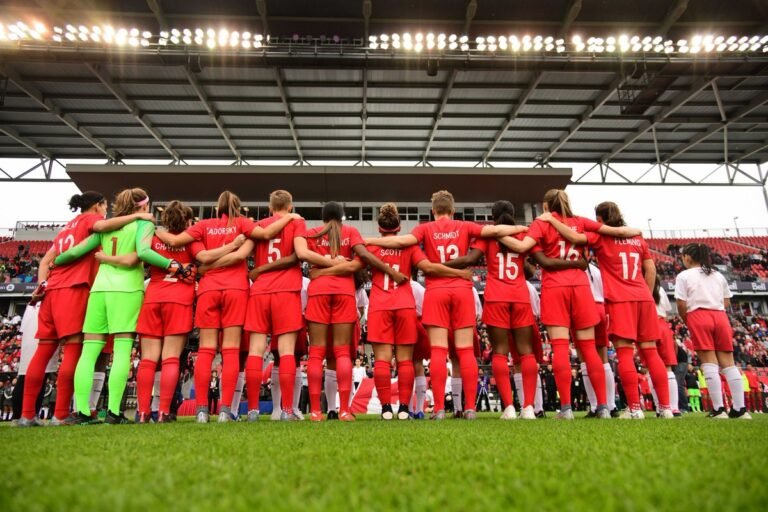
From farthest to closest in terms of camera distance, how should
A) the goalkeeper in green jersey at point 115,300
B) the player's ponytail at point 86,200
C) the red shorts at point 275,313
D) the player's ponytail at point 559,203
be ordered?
the player's ponytail at point 559,203 → the player's ponytail at point 86,200 → the red shorts at point 275,313 → the goalkeeper in green jersey at point 115,300

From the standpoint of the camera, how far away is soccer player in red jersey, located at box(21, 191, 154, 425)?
4380mm

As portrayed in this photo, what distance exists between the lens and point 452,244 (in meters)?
4.91

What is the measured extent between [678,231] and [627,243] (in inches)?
1229

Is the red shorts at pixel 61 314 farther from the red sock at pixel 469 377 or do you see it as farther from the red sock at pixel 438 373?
the red sock at pixel 469 377

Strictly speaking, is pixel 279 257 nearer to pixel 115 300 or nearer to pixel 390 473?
pixel 115 300

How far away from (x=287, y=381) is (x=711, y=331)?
473 cm

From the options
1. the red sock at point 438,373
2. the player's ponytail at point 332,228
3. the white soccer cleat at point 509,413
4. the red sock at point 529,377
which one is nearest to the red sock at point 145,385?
the player's ponytail at point 332,228

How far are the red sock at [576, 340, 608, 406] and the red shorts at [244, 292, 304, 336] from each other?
116 inches

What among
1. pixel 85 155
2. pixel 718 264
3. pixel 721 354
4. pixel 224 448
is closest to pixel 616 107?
pixel 718 264

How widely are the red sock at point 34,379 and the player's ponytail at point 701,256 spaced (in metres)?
7.18

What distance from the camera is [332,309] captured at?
4.73 metres

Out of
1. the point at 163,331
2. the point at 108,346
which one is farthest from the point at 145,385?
the point at 108,346

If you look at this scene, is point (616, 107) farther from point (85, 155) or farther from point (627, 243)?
point (85, 155)

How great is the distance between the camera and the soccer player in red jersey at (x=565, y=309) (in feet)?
15.3
